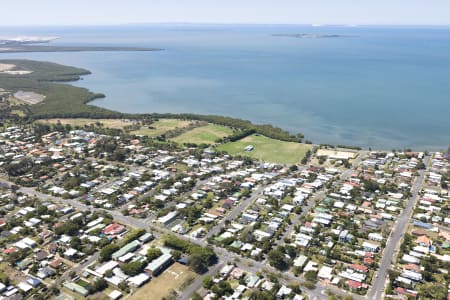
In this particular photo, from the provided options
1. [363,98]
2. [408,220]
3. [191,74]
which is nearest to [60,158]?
[408,220]

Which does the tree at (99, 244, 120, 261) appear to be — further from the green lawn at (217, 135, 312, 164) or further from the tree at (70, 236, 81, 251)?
the green lawn at (217, 135, 312, 164)

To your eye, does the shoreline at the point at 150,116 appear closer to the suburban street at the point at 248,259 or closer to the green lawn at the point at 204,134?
the green lawn at the point at 204,134

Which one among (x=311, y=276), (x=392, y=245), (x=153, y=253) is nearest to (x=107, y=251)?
(x=153, y=253)

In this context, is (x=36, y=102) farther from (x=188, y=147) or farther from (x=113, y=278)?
(x=113, y=278)

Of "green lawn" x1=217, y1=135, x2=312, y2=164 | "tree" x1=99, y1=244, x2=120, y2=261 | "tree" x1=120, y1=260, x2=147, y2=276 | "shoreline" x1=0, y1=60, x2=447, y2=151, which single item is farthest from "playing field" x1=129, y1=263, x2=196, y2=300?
"shoreline" x1=0, y1=60, x2=447, y2=151

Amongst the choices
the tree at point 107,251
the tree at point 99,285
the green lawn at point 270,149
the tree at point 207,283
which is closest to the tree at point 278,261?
the tree at point 207,283

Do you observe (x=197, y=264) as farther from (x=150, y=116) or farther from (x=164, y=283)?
(x=150, y=116)

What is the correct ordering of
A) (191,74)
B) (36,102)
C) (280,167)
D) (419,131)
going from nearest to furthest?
(280,167) → (419,131) → (36,102) → (191,74)
